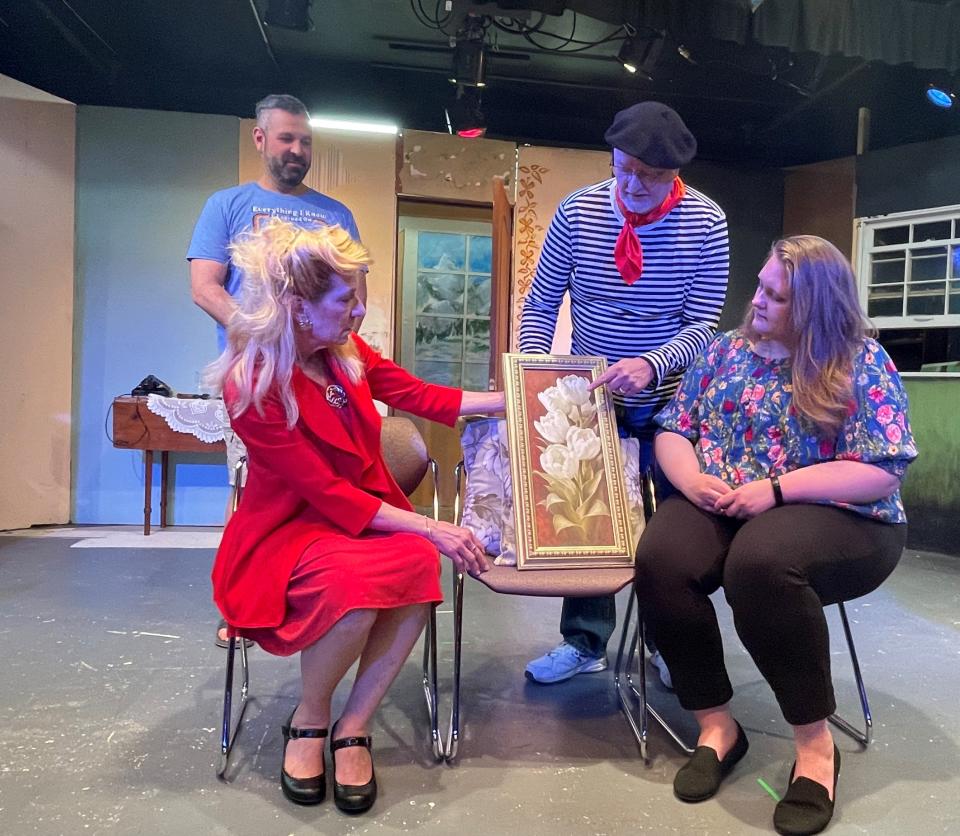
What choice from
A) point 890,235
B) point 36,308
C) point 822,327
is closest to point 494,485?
point 822,327

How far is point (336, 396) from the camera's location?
68.0 inches

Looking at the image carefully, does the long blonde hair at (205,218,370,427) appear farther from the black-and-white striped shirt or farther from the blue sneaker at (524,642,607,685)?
the blue sneaker at (524,642,607,685)

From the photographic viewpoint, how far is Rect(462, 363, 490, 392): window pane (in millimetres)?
6242

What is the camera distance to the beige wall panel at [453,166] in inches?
201

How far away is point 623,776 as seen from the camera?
5.80ft

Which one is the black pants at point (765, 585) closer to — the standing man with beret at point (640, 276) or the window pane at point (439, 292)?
the standing man with beret at point (640, 276)

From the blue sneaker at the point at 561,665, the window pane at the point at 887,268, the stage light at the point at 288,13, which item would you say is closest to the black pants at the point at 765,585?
the blue sneaker at the point at 561,665

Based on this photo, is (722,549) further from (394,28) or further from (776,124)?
(776,124)

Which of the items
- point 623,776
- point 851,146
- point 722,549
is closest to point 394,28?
point 851,146

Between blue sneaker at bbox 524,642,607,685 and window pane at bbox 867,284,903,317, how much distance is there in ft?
13.3

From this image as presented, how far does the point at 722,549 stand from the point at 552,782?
2.20ft

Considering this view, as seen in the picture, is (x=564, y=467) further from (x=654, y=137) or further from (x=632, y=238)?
(x=654, y=137)

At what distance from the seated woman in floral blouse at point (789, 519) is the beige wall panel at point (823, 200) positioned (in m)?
4.52

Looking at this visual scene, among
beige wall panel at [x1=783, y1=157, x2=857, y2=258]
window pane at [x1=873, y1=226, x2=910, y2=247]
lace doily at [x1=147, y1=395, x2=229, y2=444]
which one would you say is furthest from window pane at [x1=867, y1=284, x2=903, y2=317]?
lace doily at [x1=147, y1=395, x2=229, y2=444]
